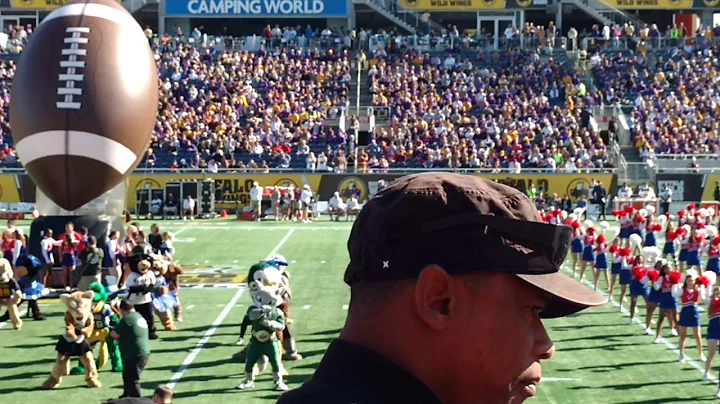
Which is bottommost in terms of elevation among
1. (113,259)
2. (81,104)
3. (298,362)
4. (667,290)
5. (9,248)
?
(298,362)

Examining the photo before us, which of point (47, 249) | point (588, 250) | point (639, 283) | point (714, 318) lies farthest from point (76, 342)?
point (588, 250)

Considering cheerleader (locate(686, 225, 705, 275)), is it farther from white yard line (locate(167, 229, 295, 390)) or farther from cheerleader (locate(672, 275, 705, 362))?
white yard line (locate(167, 229, 295, 390))

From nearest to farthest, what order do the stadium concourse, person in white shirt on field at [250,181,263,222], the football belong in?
the stadium concourse < the football < person in white shirt on field at [250,181,263,222]

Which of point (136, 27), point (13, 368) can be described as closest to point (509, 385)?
point (13, 368)

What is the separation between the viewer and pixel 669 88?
49.0 m

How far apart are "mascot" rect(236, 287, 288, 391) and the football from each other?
7534 mm

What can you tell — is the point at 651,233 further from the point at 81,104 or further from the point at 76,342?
the point at 76,342

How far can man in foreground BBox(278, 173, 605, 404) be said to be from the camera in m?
2.15

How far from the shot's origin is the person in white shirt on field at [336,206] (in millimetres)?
38375

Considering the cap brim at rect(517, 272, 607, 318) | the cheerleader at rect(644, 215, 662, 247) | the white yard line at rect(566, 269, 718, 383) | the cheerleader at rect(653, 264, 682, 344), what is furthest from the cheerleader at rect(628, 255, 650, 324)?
the cap brim at rect(517, 272, 607, 318)

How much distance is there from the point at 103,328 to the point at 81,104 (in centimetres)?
664

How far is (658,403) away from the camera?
506 inches

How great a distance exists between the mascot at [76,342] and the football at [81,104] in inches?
274

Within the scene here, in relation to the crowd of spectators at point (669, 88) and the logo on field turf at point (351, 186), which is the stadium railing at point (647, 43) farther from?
the logo on field turf at point (351, 186)
